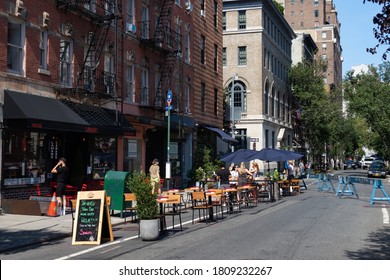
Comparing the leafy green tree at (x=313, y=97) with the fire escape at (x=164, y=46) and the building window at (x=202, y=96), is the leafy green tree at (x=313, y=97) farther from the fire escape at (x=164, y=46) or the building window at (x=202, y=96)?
the fire escape at (x=164, y=46)

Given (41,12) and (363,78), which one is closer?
(41,12)

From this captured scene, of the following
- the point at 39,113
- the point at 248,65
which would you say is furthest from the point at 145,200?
the point at 248,65

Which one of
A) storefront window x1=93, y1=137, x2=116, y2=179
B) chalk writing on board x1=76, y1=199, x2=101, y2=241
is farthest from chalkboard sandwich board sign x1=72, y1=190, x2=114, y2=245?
storefront window x1=93, y1=137, x2=116, y2=179

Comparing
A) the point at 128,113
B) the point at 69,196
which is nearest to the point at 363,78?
the point at 128,113

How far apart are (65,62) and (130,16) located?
643 cm

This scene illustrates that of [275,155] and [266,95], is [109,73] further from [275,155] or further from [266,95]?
[266,95]

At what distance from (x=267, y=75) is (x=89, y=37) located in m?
32.3

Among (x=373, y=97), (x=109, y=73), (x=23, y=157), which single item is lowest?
(x=23, y=157)

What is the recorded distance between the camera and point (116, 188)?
15.8 m

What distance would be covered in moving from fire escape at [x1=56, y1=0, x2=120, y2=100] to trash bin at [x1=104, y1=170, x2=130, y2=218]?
16.0ft

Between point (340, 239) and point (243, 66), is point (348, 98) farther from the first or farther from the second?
point (340, 239)

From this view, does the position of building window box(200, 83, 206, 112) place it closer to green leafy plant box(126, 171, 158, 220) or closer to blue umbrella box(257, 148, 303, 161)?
blue umbrella box(257, 148, 303, 161)

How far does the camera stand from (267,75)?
50.6 meters

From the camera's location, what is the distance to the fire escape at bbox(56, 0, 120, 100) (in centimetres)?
1925
